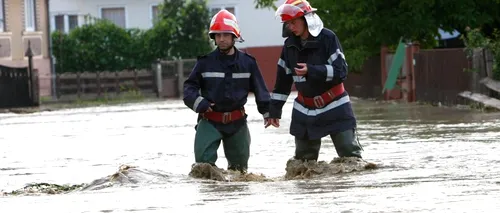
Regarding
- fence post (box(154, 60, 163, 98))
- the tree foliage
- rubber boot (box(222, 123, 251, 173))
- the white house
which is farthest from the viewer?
the white house

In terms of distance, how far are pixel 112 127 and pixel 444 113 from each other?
5545mm

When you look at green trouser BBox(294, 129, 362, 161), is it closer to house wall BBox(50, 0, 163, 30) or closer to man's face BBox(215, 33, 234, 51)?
man's face BBox(215, 33, 234, 51)

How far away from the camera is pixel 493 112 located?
819 inches

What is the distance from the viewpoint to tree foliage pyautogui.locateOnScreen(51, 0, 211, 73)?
53.8 meters

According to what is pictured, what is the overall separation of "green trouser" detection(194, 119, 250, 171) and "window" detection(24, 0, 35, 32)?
1608 inches

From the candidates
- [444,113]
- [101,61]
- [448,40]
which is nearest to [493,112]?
[444,113]

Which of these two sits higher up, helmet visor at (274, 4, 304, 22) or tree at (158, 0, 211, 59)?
helmet visor at (274, 4, 304, 22)

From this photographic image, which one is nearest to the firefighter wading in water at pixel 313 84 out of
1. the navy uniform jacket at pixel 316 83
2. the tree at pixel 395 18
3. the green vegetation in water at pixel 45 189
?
the navy uniform jacket at pixel 316 83

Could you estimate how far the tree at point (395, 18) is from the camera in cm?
2958

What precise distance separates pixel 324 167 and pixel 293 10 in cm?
129

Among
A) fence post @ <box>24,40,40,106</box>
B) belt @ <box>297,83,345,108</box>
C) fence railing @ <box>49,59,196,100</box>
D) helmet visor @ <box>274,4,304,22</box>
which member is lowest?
fence railing @ <box>49,59,196,100</box>

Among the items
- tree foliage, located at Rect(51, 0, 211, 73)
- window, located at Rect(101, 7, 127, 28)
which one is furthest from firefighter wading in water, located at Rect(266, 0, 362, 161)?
window, located at Rect(101, 7, 127, 28)

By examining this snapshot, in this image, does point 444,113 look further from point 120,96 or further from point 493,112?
point 120,96

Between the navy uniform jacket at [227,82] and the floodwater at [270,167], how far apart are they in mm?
676
